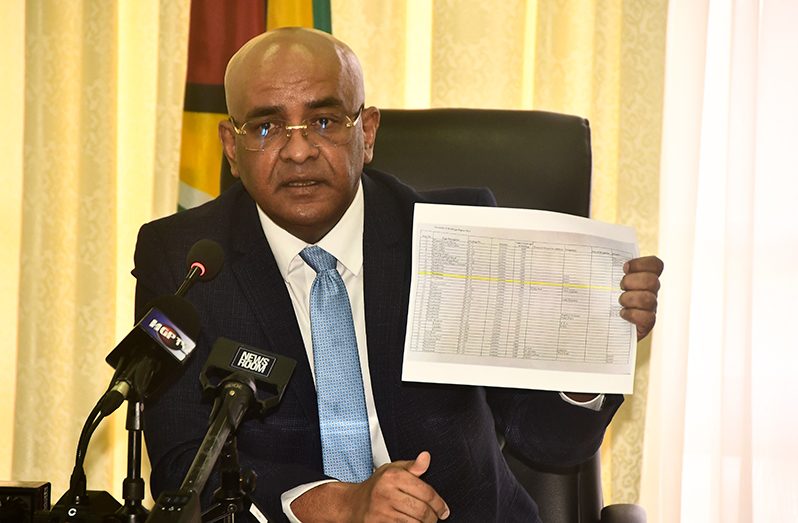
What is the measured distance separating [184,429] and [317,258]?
39 centimetres

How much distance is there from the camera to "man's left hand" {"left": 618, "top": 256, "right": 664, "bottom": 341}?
158 cm

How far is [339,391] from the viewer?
1.68 metres

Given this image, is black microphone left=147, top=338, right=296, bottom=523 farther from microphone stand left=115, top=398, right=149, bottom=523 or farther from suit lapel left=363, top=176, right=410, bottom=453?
suit lapel left=363, top=176, right=410, bottom=453

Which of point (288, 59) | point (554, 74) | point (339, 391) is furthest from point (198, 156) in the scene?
point (339, 391)

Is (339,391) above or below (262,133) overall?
below

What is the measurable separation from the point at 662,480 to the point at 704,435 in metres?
0.20

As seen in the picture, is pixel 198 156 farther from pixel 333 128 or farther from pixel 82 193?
pixel 333 128

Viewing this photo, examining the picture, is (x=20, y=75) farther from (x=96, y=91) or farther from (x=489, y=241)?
(x=489, y=241)

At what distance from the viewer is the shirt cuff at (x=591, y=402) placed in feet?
5.62

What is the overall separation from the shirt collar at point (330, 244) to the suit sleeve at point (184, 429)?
16 centimetres

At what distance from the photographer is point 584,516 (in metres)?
1.91

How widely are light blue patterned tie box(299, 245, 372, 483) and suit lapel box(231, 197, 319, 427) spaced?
0.09 ft

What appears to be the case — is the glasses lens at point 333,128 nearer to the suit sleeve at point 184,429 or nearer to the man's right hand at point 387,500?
the suit sleeve at point 184,429

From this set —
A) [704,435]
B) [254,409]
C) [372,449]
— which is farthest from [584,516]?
[704,435]
